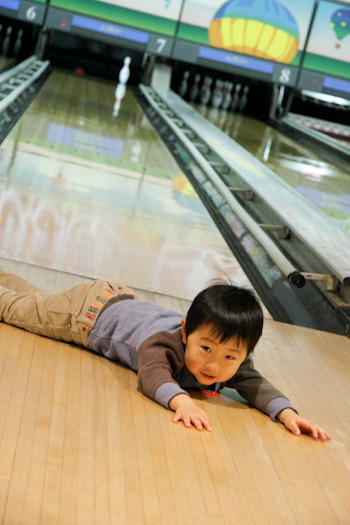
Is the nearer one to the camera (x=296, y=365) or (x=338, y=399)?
(x=338, y=399)

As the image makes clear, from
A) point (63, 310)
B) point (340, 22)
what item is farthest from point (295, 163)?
point (63, 310)

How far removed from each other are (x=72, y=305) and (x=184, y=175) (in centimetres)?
341

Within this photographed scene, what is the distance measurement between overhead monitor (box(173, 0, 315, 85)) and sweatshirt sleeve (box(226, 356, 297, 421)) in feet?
26.4

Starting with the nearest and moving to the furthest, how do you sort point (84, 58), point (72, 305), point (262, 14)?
point (72, 305)
point (262, 14)
point (84, 58)

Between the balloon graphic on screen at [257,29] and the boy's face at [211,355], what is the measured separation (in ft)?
27.1

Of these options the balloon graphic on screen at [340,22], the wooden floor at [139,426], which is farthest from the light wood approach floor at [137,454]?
the balloon graphic on screen at [340,22]

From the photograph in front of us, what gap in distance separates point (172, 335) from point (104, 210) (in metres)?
2.07

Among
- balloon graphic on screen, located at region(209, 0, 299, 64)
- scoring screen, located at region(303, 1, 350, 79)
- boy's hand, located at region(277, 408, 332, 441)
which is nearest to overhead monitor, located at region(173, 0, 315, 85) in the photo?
balloon graphic on screen, located at region(209, 0, 299, 64)

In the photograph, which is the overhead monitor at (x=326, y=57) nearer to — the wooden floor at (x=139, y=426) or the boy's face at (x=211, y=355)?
the wooden floor at (x=139, y=426)

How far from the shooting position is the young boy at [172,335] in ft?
6.11

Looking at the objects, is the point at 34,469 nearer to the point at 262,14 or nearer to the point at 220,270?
the point at 220,270

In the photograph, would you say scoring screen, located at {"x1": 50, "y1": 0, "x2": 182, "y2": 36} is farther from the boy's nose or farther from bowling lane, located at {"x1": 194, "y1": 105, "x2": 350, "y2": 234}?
the boy's nose

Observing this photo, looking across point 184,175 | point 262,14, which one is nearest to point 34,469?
point 184,175

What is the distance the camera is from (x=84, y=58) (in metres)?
10.9
